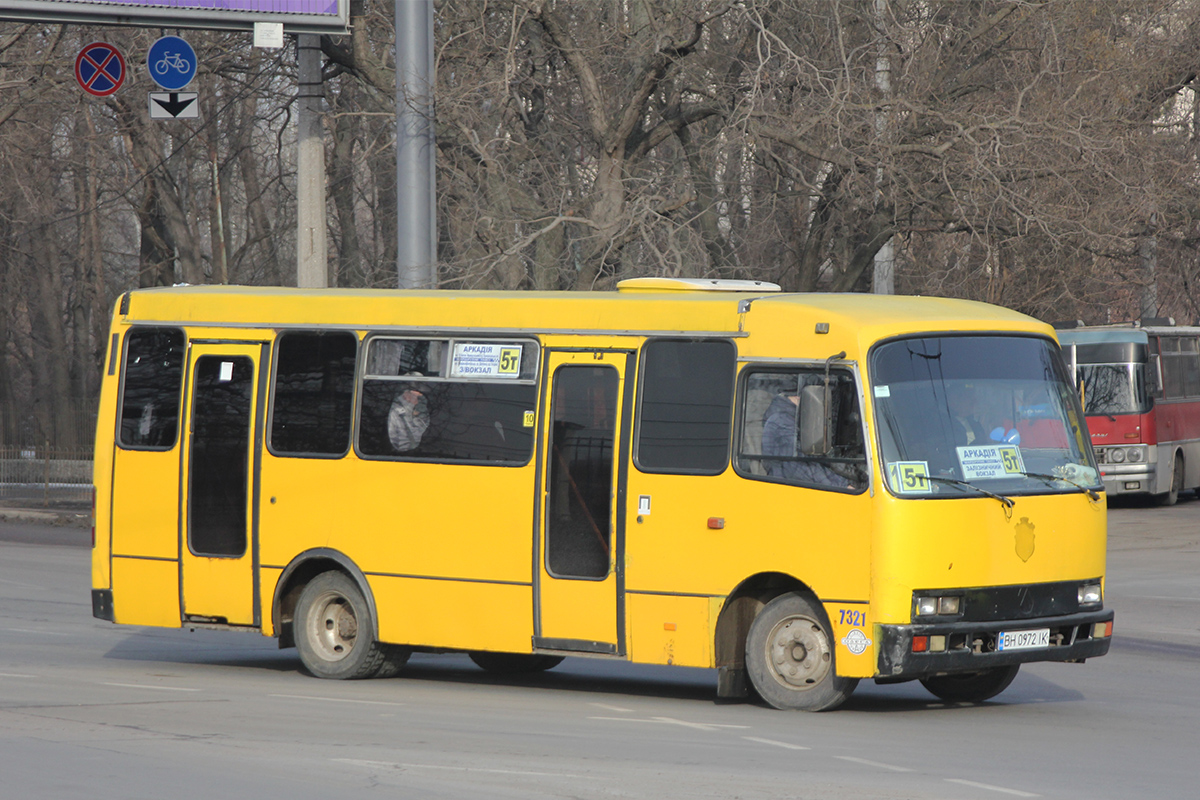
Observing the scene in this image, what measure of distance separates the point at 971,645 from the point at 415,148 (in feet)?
32.4

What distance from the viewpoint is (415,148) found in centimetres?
1719

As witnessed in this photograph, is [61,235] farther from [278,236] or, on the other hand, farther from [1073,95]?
[1073,95]

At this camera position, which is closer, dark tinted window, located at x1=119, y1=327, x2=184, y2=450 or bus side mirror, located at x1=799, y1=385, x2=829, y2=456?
bus side mirror, located at x1=799, y1=385, x2=829, y2=456

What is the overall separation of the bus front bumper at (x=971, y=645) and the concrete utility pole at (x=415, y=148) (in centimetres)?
837

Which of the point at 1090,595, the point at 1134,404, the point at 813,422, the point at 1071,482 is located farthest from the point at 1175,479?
the point at 813,422

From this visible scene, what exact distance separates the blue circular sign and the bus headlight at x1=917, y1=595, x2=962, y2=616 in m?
13.6

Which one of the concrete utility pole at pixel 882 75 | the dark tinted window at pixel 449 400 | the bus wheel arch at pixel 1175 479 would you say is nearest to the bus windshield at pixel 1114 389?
the bus wheel arch at pixel 1175 479

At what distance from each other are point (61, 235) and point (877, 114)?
114 ft

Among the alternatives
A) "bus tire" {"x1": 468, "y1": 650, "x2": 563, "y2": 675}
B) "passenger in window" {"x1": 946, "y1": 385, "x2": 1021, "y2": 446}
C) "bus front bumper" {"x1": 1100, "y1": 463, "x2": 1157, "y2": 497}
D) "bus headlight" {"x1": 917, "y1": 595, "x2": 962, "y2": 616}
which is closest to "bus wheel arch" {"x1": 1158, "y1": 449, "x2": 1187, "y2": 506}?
"bus front bumper" {"x1": 1100, "y1": 463, "x2": 1157, "y2": 497}

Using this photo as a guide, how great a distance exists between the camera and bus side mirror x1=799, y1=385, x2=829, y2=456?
30.7 ft

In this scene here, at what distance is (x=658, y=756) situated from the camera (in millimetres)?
8133

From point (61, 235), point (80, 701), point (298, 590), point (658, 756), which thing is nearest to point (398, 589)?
point (298, 590)

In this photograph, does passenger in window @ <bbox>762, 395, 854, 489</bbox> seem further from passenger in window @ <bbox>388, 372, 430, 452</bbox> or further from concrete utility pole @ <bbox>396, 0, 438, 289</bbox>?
concrete utility pole @ <bbox>396, 0, 438, 289</bbox>

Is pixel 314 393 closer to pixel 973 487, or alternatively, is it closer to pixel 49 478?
pixel 973 487
